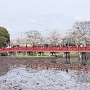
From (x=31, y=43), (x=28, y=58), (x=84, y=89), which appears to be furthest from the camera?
(x=31, y=43)

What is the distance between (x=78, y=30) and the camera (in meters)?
119

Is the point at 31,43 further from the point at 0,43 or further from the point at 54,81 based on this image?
the point at 54,81

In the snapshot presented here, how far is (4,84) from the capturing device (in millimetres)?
37406

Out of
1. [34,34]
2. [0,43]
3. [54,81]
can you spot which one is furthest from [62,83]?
[34,34]

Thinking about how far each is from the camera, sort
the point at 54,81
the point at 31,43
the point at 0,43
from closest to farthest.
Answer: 1. the point at 54,81
2. the point at 0,43
3. the point at 31,43

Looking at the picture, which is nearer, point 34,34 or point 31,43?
point 31,43

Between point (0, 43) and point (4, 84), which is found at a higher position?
point (0, 43)

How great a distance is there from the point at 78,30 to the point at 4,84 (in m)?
83.4

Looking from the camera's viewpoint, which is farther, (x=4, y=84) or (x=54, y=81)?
(x=54, y=81)

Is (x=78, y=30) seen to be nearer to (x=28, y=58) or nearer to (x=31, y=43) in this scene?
(x=31, y=43)

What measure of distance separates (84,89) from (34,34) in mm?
101150

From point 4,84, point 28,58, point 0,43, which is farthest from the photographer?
point 0,43

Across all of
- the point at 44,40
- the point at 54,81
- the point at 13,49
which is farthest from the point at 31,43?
the point at 54,81

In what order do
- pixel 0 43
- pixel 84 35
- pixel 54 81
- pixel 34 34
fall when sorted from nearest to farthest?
pixel 54 81, pixel 0 43, pixel 84 35, pixel 34 34
